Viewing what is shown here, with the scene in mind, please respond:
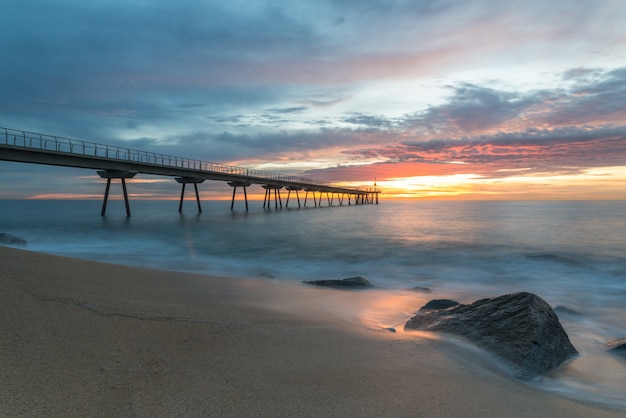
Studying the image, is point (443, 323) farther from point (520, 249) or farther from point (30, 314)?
point (520, 249)

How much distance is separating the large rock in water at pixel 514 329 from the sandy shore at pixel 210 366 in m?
0.51

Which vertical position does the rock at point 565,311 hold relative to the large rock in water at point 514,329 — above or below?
below

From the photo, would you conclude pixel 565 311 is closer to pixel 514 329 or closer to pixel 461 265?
pixel 514 329

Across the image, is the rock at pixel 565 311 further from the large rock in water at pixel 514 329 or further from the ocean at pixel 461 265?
the large rock in water at pixel 514 329

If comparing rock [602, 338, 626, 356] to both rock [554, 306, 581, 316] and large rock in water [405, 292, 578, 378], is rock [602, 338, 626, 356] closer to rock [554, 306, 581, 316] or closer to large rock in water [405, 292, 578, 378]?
large rock in water [405, 292, 578, 378]

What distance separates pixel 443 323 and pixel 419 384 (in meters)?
2.21

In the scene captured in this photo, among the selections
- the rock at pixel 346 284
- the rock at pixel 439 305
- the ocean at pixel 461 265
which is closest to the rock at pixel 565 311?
the ocean at pixel 461 265

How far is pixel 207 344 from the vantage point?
10.8ft

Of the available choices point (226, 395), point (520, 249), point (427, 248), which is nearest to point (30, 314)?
point (226, 395)

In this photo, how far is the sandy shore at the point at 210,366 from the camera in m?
2.24

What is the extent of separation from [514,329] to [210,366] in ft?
Result: 11.8

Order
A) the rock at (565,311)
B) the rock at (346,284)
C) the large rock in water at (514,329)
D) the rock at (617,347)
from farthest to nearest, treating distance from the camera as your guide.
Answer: the rock at (346,284) < the rock at (565,311) < the rock at (617,347) < the large rock in water at (514,329)

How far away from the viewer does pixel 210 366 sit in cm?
281

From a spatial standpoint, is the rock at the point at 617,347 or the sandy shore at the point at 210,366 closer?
the sandy shore at the point at 210,366
